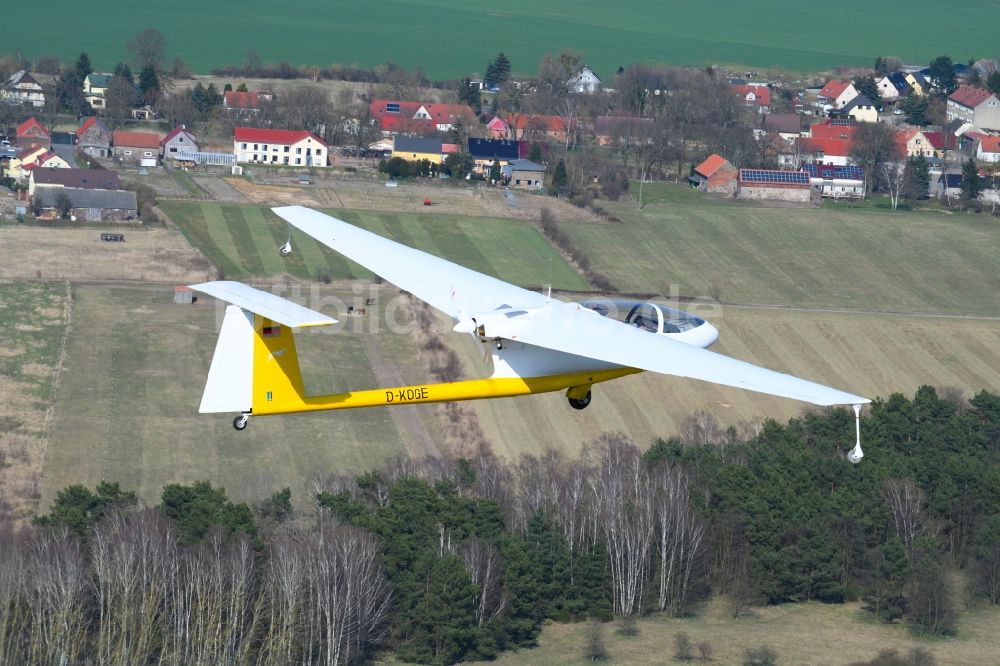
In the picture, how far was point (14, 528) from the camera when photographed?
63.0 meters

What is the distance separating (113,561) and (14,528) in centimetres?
649

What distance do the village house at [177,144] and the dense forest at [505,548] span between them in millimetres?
74307

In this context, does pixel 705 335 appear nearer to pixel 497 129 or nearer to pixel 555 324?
pixel 555 324

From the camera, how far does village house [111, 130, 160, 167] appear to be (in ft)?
447

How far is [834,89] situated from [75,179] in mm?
106713

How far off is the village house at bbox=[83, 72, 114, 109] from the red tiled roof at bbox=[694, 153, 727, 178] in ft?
201

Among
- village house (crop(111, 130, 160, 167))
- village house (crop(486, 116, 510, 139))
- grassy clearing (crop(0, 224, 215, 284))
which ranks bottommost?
grassy clearing (crop(0, 224, 215, 284))

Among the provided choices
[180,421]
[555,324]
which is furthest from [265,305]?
[180,421]

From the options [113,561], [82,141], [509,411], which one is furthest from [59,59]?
[113,561]

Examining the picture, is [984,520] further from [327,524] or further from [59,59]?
[59,59]

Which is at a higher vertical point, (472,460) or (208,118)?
(208,118)

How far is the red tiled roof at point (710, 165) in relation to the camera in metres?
140

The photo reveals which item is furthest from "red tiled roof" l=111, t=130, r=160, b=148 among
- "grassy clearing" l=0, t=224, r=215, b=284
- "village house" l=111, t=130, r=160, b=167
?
"grassy clearing" l=0, t=224, r=215, b=284

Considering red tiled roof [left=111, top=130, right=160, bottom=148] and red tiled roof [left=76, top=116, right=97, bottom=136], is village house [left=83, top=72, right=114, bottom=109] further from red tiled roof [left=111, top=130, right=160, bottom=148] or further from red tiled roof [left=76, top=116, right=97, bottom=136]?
red tiled roof [left=111, top=130, right=160, bottom=148]
